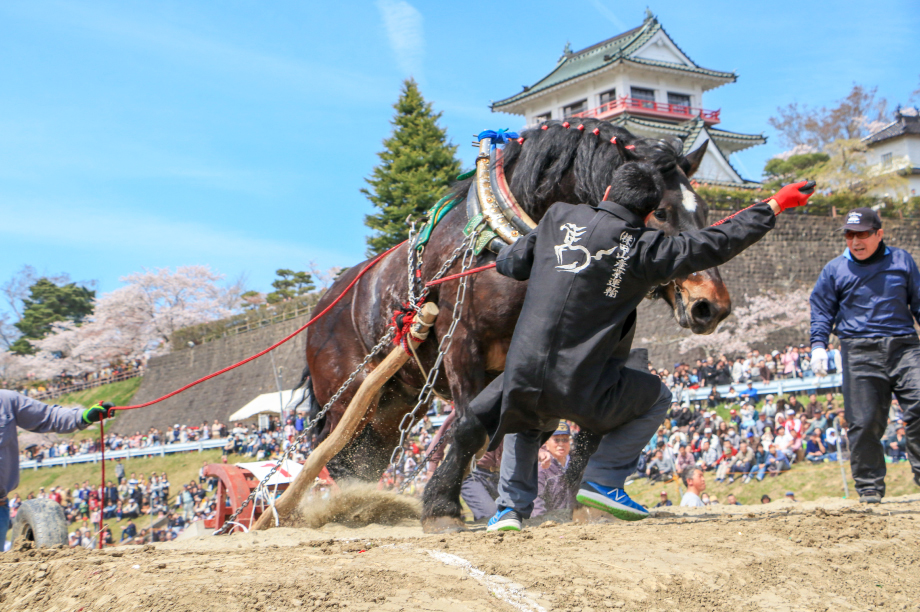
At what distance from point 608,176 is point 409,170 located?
1157 inches

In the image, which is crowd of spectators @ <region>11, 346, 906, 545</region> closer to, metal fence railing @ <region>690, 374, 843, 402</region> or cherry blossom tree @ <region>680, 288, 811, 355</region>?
metal fence railing @ <region>690, 374, 843, 402</region>

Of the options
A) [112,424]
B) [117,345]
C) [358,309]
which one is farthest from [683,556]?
[117,345]

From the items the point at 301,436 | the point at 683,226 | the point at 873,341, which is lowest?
the point at 301,436

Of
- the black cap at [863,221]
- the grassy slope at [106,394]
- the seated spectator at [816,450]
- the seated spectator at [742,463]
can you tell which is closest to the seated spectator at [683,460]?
the seated spectator at [742,463]

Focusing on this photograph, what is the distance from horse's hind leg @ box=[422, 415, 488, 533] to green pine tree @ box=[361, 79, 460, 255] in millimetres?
27577

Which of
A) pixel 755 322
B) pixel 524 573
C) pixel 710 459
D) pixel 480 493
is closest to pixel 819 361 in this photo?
pixel 480 493

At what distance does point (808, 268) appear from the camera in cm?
2870

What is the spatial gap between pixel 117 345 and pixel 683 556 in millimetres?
53441

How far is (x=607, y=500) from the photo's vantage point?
137 inches

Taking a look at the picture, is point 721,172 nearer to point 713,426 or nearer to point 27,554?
point 713,426

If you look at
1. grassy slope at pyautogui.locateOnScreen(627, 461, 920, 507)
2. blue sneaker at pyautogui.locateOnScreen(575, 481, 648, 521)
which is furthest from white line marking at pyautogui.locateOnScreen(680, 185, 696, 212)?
grassy slope at pyautogui.locateOnScreen(627, 461, 920, 507)

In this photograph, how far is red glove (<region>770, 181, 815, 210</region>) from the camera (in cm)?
330

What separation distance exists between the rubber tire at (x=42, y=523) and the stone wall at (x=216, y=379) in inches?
1156

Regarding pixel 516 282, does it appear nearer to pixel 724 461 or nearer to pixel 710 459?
pixel 724 461
